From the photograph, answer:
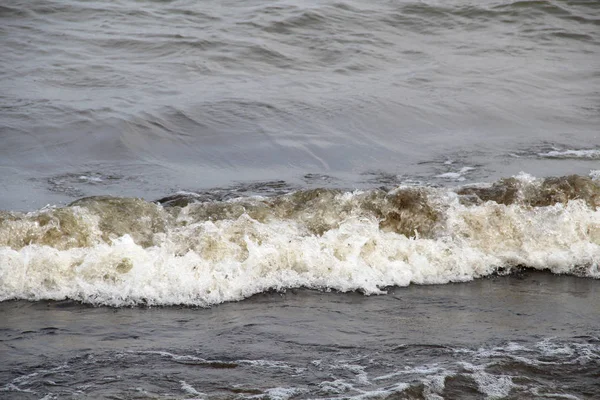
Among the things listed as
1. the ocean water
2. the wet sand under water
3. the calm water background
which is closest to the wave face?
the ocean water

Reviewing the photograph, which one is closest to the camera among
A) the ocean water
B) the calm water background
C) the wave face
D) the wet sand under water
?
the wet sand under water

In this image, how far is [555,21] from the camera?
701 inches

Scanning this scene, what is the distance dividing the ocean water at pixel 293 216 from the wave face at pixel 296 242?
0.07ft

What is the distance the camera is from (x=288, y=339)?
17.6ft

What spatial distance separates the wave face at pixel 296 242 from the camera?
20.6ft

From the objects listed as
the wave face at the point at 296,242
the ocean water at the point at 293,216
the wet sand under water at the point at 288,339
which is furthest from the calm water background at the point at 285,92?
the wet sand under water at the point at 288,339

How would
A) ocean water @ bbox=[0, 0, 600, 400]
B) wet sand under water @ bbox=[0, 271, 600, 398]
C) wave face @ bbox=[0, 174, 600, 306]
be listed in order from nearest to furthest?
wet sand under water @ bbox=[0, 271, 600, 398] → ocean water @ bbox=[0, 0, 600, 400] → wave face @ bbox=[0, 174, 600, 306]

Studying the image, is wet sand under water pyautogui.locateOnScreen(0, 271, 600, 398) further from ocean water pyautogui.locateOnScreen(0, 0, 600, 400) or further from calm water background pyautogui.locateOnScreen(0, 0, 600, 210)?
calm water background pyautogui.locateOnScreen(0, 0, 600, 210)

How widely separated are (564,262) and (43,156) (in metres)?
6.03

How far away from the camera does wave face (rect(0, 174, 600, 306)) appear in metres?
6.27

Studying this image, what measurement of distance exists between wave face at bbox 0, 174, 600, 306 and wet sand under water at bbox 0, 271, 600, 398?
0.22 meters

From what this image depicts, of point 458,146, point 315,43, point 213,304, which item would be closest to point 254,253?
point 213,304

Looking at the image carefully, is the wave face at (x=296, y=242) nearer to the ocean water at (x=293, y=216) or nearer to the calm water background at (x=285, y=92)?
the ocean water at (x=293, y=216)

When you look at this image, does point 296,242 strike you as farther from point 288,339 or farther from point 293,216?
point 288,339
